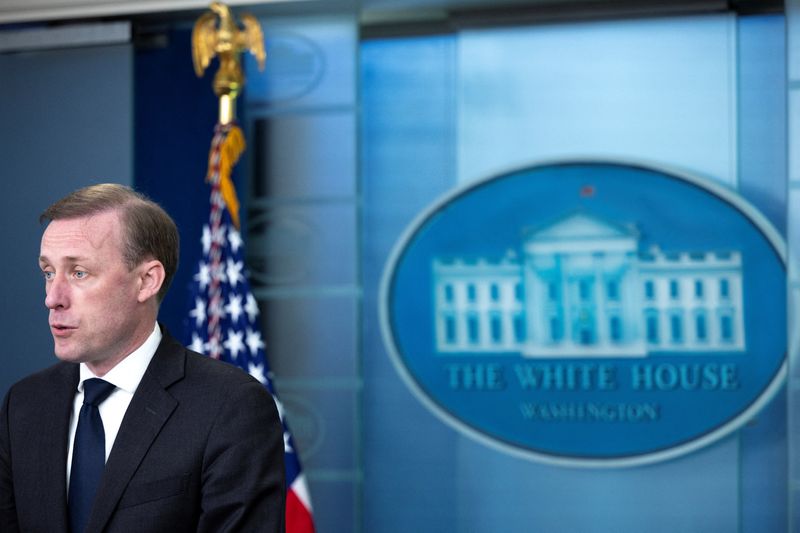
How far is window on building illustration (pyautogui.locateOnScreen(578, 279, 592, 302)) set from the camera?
4.07 meters

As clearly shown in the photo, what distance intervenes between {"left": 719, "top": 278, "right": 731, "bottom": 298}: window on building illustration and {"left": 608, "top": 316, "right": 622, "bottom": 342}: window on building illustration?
0.40m

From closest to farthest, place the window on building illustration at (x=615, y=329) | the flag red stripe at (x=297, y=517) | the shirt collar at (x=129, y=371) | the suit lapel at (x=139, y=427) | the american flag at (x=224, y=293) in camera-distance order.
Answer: the suit lapel at (x=139, y=427) → the shirt collar at (x=129, y=371) → the flag red stripe at (x=297, y=517) → the american flag at (x=224, y=293) → the window on building illustration at (x=615, y=329)

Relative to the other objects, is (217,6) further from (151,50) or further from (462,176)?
(462,176)

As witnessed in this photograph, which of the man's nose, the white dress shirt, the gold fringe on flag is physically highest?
the gold fringe on flag

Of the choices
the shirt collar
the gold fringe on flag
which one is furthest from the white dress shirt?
the gold fringe on flag

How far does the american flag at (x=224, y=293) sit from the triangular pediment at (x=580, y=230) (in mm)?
1169

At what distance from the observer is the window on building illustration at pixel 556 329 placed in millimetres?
4078

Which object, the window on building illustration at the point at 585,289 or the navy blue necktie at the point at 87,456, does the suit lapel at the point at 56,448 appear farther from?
the window on building illustration at the point at 585,289

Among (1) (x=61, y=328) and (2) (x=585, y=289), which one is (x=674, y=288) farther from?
(1) (x=61, y=328)

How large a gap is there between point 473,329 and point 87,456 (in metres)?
2.70

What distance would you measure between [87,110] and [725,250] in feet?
8.99

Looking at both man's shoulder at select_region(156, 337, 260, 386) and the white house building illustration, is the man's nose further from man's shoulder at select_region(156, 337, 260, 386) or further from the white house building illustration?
the white house building illustration

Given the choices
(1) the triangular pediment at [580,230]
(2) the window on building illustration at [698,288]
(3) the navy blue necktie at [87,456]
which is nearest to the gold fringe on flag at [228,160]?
(1) the triangular pediment at [580,230]

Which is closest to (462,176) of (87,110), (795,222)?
(795,222)
